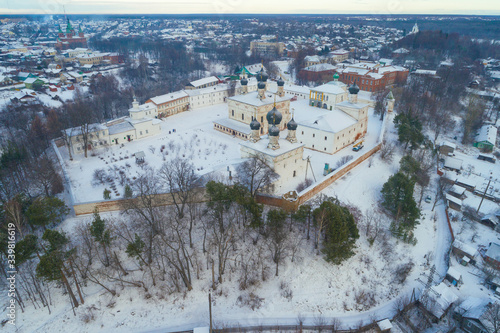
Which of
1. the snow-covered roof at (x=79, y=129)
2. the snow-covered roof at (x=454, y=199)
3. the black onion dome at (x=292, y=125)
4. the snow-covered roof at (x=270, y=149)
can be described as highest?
the black onion dome at (x=292, y=125)

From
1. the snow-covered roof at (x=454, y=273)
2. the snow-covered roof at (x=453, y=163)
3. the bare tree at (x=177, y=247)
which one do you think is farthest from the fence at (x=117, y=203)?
the snow-covered roof at (x=453, y=163)

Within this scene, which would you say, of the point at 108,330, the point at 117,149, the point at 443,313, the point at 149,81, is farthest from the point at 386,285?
the point at 149,81

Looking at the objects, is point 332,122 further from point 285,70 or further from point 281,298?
point 285,70

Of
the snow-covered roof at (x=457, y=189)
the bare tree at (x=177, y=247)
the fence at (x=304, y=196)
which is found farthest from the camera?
the snow-covered roof at (x=457, y=189)

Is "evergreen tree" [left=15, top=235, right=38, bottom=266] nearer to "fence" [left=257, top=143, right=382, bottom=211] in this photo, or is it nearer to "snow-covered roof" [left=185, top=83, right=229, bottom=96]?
"fence" [left=257, top=143, right=382, bottom=211]

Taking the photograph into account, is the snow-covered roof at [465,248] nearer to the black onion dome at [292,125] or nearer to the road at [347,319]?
the road at [347,319]

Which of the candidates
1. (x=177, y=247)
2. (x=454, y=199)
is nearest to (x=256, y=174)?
(x=177, y=247)

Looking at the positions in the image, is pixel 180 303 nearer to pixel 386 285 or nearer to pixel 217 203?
pixel 217 203
